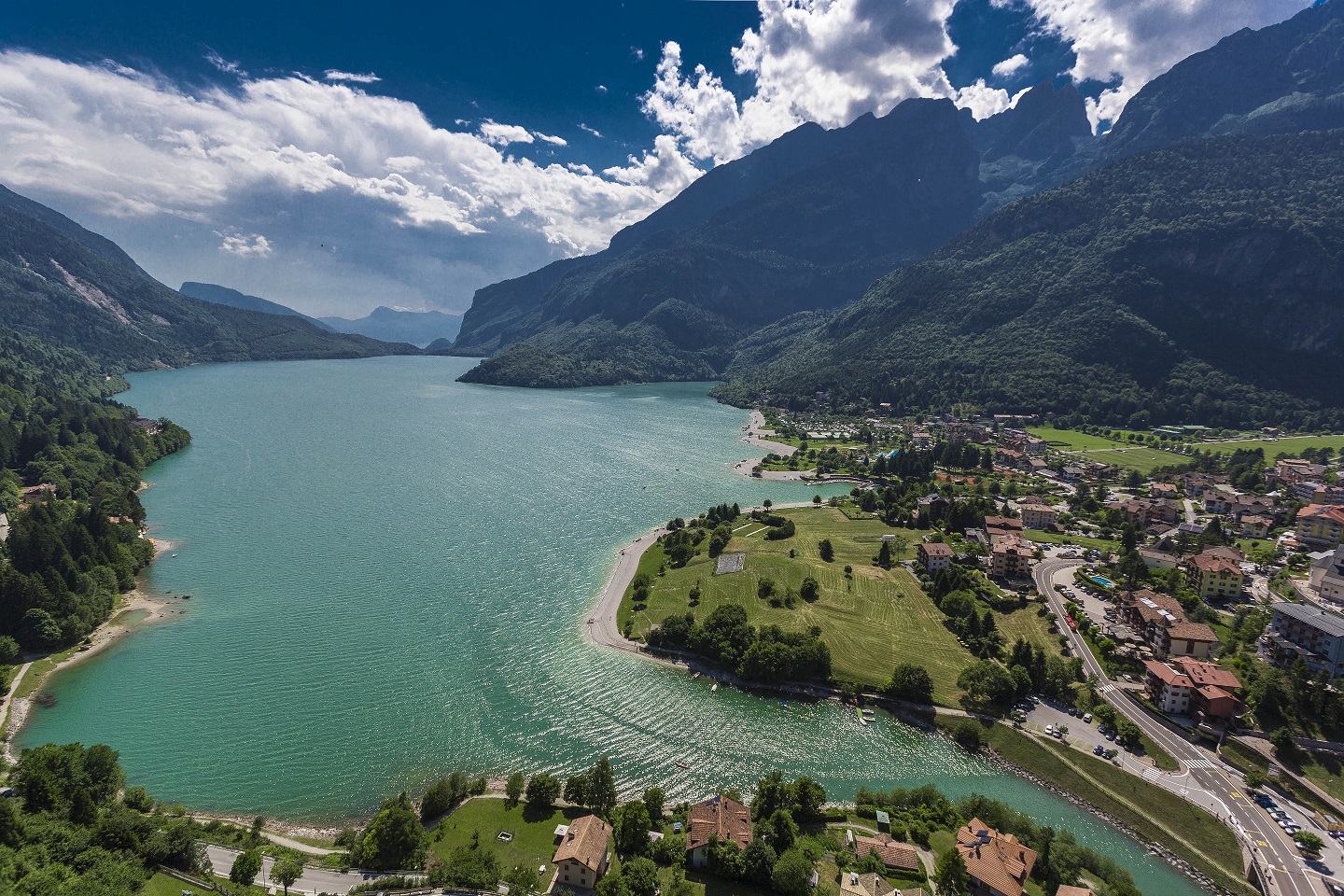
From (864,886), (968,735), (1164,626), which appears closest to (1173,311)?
(1164,626)

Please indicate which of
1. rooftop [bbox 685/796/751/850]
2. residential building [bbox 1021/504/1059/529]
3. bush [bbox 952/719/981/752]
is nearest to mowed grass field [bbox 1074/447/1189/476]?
residential building [bbox 1021/504/1059/529]

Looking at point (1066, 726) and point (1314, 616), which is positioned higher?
point (1314, 616)

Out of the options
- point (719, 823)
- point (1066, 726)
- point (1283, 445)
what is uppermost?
point (1283, 445)

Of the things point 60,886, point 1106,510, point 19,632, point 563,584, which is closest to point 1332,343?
point 1106,510

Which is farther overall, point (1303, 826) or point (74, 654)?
point (74, 654)

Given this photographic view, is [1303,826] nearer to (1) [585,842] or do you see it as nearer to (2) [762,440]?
(1) [585,842]

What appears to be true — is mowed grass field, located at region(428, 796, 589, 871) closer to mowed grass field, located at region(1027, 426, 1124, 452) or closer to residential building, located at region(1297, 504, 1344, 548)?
residential building, located at region(1297, 504, 1344, 548)

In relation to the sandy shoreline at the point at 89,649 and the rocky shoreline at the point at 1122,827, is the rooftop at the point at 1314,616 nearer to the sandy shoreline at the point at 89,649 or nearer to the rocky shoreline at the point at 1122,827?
the rocky shoreline at the point at 1122,827
